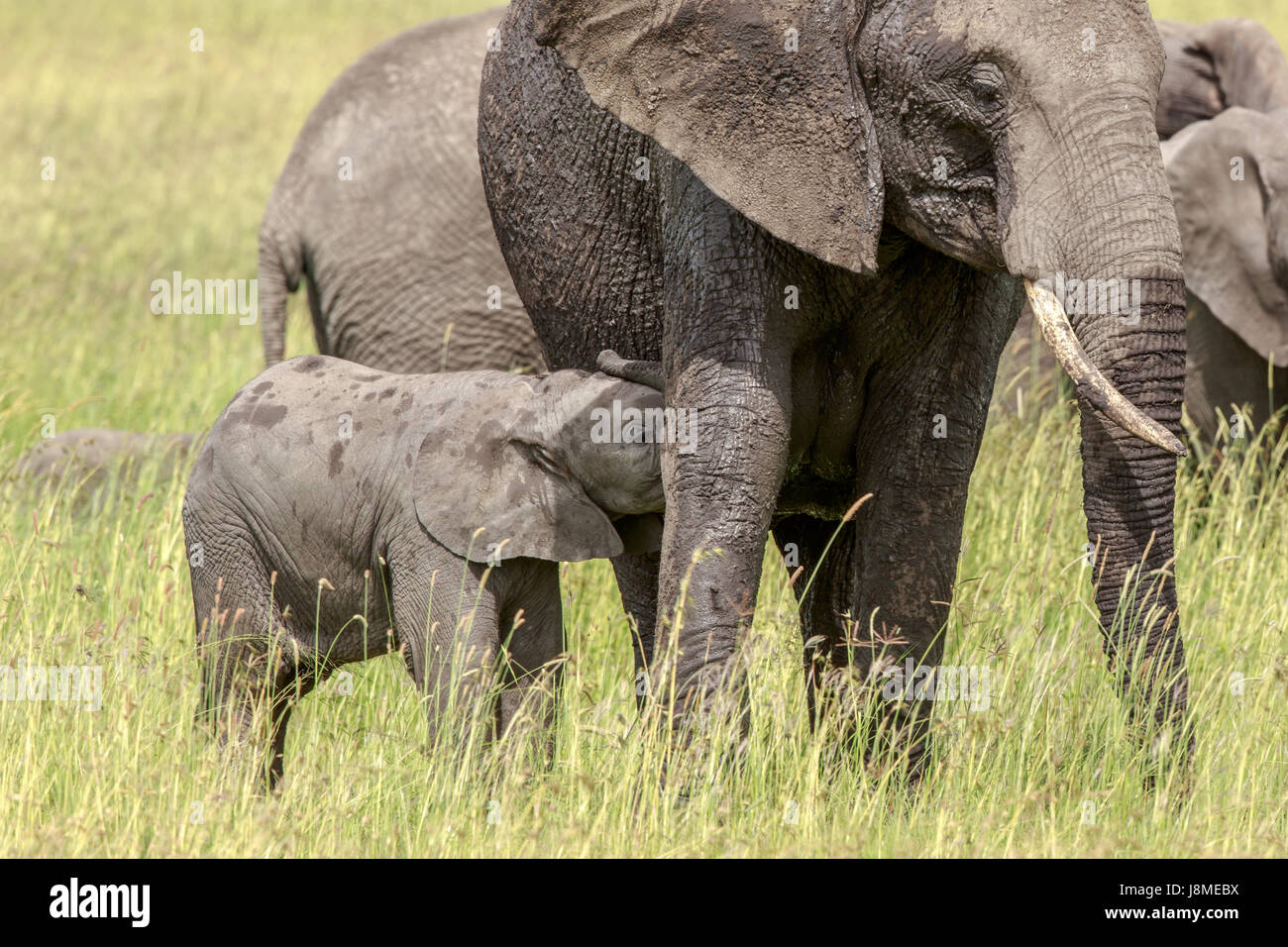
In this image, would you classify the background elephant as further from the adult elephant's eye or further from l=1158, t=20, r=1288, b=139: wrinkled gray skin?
the adult elephant's eye

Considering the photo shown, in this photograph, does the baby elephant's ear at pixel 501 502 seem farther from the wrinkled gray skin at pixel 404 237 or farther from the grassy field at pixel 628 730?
the wrinkled gray skin at pixel 404 237

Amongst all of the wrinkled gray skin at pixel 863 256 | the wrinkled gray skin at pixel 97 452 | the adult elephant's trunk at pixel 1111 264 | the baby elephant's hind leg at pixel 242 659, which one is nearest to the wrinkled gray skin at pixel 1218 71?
the wrinkled gray skin at pixel 863 256

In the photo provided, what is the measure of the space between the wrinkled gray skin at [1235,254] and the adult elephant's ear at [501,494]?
4154 millimetres

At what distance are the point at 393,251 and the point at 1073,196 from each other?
450cm

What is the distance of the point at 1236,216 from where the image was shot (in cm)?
784

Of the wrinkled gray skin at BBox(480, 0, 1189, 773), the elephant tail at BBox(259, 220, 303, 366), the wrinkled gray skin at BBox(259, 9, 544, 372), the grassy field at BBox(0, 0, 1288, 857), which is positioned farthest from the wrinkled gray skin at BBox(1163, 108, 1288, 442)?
the elephant tail at BBox(259, 220, 303, 366)

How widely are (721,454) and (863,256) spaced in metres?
0.55

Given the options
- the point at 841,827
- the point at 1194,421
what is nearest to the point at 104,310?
the point at 1194,421

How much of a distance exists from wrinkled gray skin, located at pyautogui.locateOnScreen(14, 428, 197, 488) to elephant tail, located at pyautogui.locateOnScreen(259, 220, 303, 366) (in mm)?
530

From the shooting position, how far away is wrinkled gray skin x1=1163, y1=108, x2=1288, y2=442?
7707 millimetres

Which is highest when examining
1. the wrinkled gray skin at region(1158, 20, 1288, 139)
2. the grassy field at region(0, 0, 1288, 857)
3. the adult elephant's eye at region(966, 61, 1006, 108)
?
the wrinkled gray skin at region(1158, 20, 1288, 139)

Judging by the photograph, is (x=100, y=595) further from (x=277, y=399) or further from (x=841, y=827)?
(x=841, y=827)

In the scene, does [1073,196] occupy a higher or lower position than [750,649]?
higher

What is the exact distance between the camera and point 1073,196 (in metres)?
3.62
